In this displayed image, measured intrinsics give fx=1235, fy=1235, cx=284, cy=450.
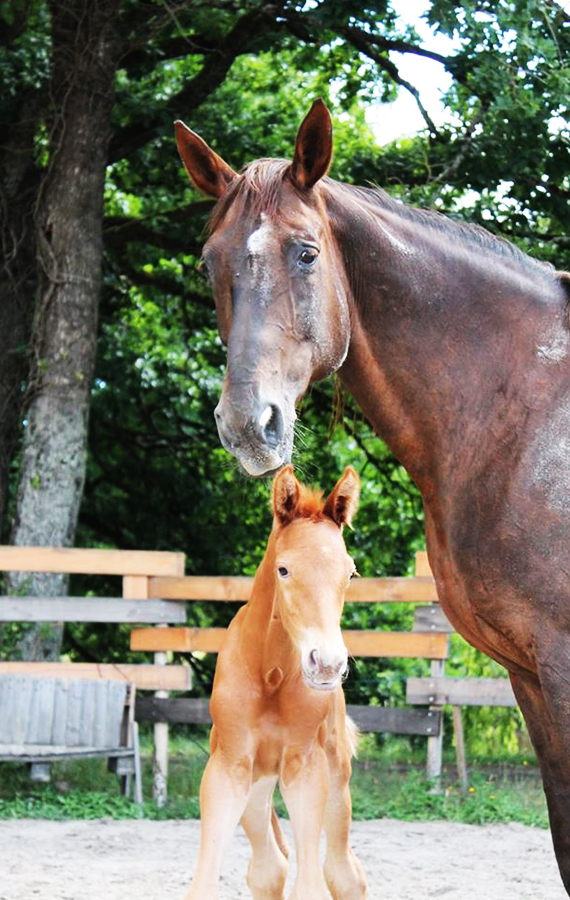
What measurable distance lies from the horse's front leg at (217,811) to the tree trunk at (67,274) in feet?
17.3

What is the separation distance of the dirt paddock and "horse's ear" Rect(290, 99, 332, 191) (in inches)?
140

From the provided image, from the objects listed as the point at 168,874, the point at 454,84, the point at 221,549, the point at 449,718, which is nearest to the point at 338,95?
the point at 454,84

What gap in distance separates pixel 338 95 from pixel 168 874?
23.9 feet

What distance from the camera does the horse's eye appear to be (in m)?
2.86

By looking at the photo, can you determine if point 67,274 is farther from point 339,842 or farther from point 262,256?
point 262,256

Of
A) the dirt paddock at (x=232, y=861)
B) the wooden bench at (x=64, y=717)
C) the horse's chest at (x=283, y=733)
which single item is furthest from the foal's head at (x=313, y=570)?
the wooden bench at (x=64, y=717)

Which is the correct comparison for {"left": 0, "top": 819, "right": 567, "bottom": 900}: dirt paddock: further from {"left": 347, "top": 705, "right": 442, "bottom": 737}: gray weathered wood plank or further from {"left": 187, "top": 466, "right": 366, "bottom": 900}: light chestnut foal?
{"left": 187, "top": 466, "right": 366, "bottom": 900}: light chestnut foal

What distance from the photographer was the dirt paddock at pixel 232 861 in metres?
5.55

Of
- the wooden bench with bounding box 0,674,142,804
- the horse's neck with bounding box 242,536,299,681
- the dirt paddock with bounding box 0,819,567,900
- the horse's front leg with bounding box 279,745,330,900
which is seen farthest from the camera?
the wooden bench with bounding box 0,674,142,804

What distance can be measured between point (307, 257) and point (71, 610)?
586cm

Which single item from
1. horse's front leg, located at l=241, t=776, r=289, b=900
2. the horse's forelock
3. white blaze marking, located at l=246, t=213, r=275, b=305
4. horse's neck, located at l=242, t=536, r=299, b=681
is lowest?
horse's front leg, located at l=241, t=776, r=289, b=900

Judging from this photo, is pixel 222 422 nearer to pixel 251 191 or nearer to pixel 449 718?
pixel 251 191

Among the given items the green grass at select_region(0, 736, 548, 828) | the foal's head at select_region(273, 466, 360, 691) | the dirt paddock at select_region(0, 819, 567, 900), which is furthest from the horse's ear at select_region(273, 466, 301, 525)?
the green grass at select_region(0, 736, 548, 828)

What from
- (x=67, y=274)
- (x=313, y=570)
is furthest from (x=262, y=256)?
(x=67, y=274)
